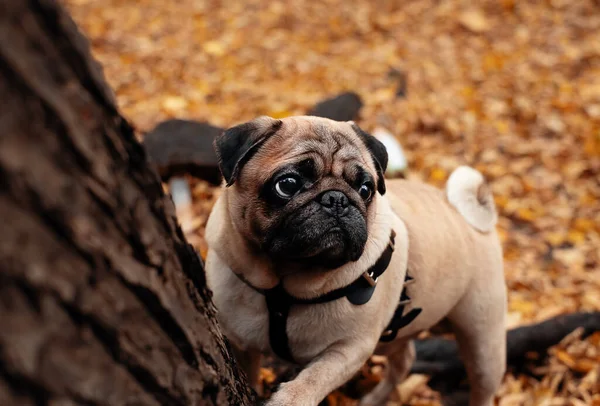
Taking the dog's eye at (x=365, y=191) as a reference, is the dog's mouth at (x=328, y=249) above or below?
below

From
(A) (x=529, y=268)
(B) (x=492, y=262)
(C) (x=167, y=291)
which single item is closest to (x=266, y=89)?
(A) (x=529, y=268)

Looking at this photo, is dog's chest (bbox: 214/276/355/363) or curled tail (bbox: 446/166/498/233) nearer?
dog's chest (bbox: 214/276/355/363)

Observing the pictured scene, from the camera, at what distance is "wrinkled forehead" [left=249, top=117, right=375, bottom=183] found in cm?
249

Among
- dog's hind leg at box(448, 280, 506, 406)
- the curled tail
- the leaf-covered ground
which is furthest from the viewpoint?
the leaf-covered ground

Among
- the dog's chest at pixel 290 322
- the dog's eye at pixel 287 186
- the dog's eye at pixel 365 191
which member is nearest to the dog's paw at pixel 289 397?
the dog's chest at pixel 290 322

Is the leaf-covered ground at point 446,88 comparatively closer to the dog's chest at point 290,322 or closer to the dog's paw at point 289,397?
the dog's chest at point 290,322

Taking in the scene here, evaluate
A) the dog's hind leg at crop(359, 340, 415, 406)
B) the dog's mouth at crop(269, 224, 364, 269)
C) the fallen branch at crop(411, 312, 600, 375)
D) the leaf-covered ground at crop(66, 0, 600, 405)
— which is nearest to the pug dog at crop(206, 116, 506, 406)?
the dog's mouth at crop(269, 224, 364, 269)

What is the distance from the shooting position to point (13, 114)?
108cm

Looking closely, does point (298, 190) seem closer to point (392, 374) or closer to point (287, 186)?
point (287, 186)

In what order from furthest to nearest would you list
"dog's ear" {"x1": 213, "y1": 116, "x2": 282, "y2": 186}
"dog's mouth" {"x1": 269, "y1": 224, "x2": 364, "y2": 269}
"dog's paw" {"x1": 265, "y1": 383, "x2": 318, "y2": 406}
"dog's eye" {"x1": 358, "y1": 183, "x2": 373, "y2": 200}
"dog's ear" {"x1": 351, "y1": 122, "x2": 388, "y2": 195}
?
"dog's ear" {"x1": 351, "y1": 122, "x2": 388, "y2": 195}
"dog's eye" {"x1": 358, "y1": 183, "x2": 373, "y2": 200}
"dog's ear" {"x1": 213, "y1": 116, "x2": 282, "y2": 186}
"dog's mouth" {"x1": 269, "y1": 224, "x2": 364, "y2": 269}
"dog's paw" {"x1": 265, "y1": 383, "x2": 318, "y2": 406}

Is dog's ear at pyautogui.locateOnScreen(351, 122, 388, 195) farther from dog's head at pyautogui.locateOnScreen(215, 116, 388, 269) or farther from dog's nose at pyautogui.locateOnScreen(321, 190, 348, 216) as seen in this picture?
dog's nose at pyautogui.locateOnScreen(321, 190, 348, 216)

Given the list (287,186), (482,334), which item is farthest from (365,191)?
(482,334)

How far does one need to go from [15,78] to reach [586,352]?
3787 millimetres

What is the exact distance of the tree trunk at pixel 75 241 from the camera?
110cm
